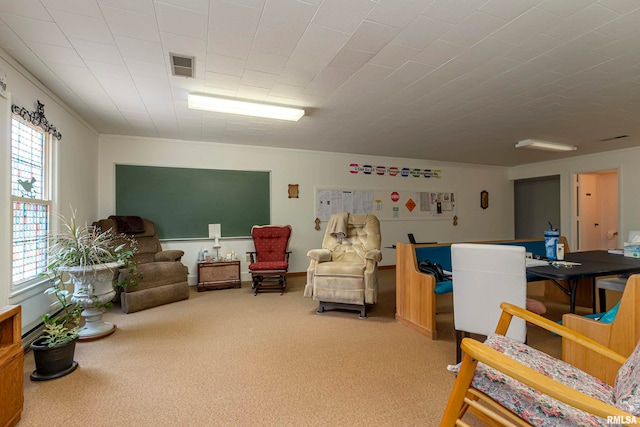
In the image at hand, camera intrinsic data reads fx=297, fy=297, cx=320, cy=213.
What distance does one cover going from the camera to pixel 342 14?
1.86 metres

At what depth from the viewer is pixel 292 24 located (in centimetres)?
197

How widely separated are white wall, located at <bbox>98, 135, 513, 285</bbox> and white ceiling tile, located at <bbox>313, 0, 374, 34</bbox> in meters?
3.50

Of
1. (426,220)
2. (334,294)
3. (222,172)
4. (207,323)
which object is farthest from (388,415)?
(426,220)

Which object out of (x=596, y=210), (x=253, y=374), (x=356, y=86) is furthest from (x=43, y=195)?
(x=596, y=210)

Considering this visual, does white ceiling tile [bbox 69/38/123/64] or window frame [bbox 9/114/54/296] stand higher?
white ceiling tile [bbox 69/38/123/64]

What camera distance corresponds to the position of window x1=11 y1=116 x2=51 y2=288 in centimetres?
257

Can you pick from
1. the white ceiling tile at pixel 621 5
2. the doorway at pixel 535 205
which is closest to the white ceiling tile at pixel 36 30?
the white ceiling tile at pixel 621 5

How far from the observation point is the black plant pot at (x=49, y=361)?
204 cm

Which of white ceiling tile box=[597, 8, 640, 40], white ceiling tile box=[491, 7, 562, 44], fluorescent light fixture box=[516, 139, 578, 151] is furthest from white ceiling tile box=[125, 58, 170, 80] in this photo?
fluorescent light fixture box=[516, 139, 578, 151]

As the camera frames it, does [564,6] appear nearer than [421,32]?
Yes

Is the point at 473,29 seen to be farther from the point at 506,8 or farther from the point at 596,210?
the point at 596,210

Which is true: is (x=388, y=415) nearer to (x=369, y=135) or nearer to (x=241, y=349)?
(x=241, y=349)

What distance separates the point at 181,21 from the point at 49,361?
2.47m

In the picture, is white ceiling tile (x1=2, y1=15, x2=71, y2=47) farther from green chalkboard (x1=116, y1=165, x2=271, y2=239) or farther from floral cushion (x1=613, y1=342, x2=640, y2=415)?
floral cushion (x1=613, y1=342, x2=640, y2=415)
